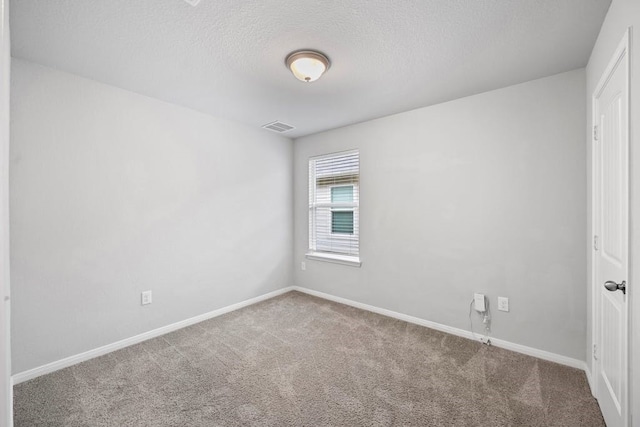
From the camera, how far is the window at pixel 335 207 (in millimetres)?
3898

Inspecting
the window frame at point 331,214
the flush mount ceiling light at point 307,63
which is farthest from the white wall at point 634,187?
the window frame at point 331,214

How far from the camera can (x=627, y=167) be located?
55.6 inches

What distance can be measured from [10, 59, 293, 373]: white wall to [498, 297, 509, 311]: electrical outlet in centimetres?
282

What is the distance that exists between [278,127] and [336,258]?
1921 millimetres

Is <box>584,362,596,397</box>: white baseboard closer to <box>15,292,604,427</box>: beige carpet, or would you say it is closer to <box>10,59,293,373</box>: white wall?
<box>15,292,604,427</box>: beige carpet

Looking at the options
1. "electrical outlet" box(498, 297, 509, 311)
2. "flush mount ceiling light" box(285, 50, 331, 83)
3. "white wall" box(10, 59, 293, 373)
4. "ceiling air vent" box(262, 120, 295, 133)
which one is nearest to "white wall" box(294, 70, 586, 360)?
"electrical outlet" box(498, 297, 509, 311)

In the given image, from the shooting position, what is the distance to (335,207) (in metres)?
4.10

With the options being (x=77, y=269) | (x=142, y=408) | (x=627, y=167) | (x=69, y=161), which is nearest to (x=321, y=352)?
(x=142, y=408)

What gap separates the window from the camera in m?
3.90

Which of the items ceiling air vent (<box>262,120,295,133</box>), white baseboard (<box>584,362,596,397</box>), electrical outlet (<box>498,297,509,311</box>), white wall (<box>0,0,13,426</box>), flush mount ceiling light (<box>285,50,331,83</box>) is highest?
ceiling air vent (<box>262,120,295,133</box>)

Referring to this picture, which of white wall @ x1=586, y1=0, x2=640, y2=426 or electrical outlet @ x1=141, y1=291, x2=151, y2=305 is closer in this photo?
white wall @ x1=586, y1=0, x2=640, y2=426

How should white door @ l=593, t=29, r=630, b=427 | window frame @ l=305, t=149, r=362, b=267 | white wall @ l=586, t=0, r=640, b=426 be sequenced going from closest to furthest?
white wall @ l=586, t=0, r=640, b=426, white door @ l=593, t=29, r=630, b=427, window frame @ l=305, t=149, r=362, b=267

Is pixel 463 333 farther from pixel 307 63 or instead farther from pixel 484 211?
pixel 307 63

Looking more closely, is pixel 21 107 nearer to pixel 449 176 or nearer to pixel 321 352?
pixel 321 352
